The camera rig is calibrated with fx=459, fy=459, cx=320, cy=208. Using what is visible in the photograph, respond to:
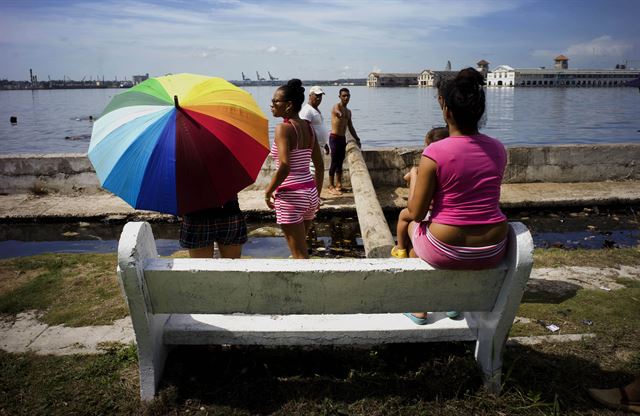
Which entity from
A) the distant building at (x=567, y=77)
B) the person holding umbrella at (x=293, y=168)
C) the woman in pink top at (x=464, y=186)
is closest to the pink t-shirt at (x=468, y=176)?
the woman in pink top at (x=464, y=186)

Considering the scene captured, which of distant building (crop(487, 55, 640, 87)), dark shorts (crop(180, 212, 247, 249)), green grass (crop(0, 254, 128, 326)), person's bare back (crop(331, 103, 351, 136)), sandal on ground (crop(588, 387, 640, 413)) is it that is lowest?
sandal on ground (crop(588, 387, 640, 413))

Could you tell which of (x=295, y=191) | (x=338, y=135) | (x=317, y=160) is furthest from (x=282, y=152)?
(x=338, y=135)

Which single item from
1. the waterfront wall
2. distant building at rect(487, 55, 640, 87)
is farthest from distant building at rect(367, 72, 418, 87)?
the waterfront wall

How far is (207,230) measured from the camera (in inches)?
116

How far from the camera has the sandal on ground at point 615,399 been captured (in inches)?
92.2

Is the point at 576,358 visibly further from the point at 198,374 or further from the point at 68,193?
the point at 68,193

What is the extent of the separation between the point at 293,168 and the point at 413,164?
601 centimetres

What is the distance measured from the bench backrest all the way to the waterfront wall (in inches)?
263

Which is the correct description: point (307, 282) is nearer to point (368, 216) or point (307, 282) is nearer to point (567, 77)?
point (368, 216)

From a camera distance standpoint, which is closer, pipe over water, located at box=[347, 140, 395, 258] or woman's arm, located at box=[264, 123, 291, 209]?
woman's arm, located at box=[264, 123, 291, 209]

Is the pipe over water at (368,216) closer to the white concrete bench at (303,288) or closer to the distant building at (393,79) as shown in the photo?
the white concrete bench at (303,288)

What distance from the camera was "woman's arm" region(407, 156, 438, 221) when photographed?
7.04 ft

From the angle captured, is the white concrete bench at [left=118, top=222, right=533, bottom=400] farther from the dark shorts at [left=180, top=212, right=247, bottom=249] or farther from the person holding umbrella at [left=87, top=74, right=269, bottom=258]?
the dark shorts at [left=180, top=212, right=247, bottom=249]

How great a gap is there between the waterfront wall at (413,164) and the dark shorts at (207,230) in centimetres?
578
